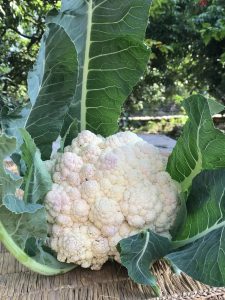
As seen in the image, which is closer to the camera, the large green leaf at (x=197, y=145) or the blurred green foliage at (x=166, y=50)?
the large green leaf at (x=197, y=145)

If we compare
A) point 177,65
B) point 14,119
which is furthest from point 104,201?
point 177,65

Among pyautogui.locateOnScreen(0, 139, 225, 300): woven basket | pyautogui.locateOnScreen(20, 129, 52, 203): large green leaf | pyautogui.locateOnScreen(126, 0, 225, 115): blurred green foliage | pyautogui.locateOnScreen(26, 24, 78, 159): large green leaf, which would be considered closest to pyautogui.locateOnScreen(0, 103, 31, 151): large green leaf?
pyautogui.locateOnScreen(26, 24, 78, 159): large green leaf

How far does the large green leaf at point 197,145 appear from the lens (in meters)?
0.60

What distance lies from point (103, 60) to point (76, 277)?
0.40 meters

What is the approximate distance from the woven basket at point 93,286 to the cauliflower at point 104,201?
26 mm

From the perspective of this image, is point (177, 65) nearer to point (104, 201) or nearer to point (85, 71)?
point (85, 71)

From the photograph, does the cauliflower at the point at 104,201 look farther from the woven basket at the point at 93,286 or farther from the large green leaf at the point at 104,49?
the large green leaf at the point at 104,49

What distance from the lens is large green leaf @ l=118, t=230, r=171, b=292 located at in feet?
1.94

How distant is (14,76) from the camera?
10.5ft

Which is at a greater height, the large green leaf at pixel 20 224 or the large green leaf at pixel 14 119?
the large green leaf at pixel 14 119

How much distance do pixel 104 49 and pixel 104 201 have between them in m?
0.30

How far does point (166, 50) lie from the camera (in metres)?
3.62

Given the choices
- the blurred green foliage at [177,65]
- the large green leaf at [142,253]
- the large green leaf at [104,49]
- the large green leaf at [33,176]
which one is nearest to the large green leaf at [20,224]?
the large green leaf at [33,176]

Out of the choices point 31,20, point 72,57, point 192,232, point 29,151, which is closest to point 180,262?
point 192,232
